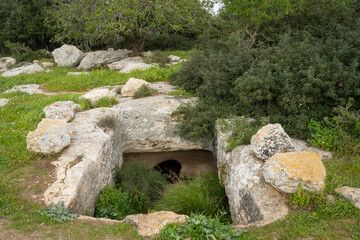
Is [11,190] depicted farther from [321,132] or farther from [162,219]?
[321,132]

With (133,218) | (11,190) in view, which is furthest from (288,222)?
(11,190)

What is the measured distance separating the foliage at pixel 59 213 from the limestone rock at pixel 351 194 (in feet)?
14.8

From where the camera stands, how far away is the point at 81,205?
17.4 feet

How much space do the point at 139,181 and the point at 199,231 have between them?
4239 millimetres

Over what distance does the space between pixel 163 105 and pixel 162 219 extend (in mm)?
5137

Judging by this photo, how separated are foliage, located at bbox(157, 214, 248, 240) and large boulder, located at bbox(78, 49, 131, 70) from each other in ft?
45.3

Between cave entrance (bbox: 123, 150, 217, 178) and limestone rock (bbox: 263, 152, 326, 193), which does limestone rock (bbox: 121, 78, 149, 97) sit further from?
limestone rock (bbox: 263, 152, 326, 193)

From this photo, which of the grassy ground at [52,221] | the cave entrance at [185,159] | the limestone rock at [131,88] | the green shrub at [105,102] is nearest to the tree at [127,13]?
the limestone rock at [131,88]

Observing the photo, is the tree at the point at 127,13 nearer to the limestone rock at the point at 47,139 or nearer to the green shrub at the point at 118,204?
the limestone rock at the point at 47,139

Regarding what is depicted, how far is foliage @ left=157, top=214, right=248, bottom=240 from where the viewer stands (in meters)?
3.74

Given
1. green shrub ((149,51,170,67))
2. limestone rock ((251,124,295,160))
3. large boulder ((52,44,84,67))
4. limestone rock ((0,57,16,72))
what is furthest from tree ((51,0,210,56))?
limestone rock ((251,124,295,160))

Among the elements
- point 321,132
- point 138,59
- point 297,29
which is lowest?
point 321,132

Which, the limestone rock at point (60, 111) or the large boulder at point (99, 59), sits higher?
the large boulder at point (99, 59)

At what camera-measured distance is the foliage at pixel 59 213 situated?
448 centimetres
